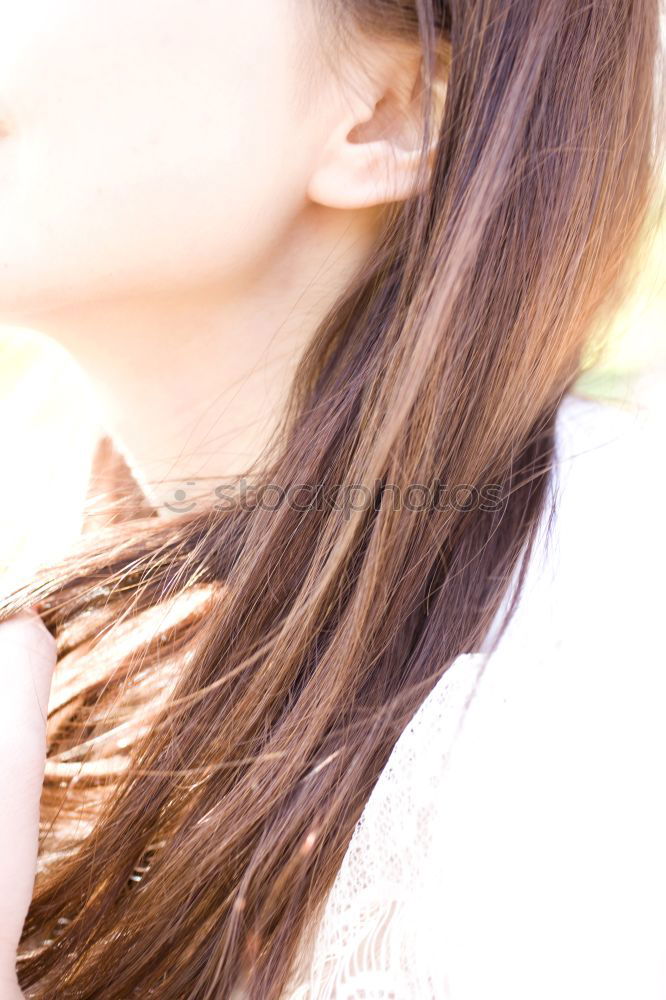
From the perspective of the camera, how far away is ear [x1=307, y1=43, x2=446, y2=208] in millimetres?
750

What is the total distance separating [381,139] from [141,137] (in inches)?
8.7

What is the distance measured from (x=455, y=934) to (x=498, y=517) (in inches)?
13.7

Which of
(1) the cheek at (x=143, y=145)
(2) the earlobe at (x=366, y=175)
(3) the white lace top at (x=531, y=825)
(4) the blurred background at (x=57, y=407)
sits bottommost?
(3) the white lace top at (x=531, y=825)

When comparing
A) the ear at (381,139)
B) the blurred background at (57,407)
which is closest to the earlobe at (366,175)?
the ear at (381,139)

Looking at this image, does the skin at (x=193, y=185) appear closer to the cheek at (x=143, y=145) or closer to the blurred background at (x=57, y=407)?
the cheek at (x=143, y=145)

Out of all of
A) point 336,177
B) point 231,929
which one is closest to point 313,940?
point 231,929

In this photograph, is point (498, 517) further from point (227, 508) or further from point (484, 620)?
point (227, 508)

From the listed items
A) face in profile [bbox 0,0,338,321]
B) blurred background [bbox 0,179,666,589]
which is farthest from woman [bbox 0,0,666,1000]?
blurred background [bbox 0,179,666,589]

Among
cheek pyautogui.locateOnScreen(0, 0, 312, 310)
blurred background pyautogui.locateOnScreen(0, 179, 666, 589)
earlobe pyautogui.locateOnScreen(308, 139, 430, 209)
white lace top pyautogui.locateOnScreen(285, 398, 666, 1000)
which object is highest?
cheek pyautogui.locateOnScreen(0, 0, 312, 310)

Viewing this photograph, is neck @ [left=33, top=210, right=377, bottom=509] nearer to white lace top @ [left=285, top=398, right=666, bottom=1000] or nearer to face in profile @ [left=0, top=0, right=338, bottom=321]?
face in profile @ [left=0, top=0, right=338, bottom=321]

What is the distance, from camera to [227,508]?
0.82 metres

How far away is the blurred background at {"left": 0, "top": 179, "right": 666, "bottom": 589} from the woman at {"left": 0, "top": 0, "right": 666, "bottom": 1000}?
17 centimetres

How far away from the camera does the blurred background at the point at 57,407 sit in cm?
99

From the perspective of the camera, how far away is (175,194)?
0.71m
